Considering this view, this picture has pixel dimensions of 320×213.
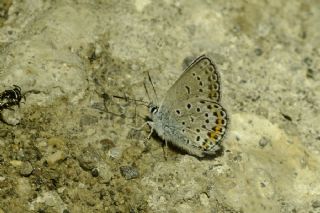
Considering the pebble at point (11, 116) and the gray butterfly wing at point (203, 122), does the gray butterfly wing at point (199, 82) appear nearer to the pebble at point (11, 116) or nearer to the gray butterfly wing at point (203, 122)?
the gray butterfly wing at point (203, 122)

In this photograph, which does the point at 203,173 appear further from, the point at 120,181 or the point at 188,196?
the point at 120,181

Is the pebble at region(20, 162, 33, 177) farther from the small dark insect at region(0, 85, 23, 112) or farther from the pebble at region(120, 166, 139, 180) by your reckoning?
the pebble at region(120, 166, 139, 180)

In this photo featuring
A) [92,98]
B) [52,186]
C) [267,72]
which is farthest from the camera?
[267,72]

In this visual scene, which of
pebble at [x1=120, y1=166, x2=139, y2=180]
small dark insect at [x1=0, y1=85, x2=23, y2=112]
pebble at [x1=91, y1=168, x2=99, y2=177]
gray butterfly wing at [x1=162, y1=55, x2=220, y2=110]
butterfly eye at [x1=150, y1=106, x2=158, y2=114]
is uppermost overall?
gray butterfly wing at [x1=162, y1=55, x2=220, y2=110]

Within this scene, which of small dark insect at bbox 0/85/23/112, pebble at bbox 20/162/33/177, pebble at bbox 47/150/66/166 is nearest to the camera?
pebble at bbox 20/162/33/177

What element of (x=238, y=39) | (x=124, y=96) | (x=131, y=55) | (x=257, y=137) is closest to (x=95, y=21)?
(x=131, y=55)

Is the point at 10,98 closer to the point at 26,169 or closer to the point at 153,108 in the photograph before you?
the point at 26,169

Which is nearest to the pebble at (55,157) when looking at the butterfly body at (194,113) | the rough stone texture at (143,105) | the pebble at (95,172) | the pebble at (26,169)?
the rough stone texture at (143,105)

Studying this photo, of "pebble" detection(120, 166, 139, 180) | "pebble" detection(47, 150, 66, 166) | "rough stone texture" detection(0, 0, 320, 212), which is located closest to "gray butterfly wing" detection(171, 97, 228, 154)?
"rough stone texture" detection(0, 0, 320, 212)
